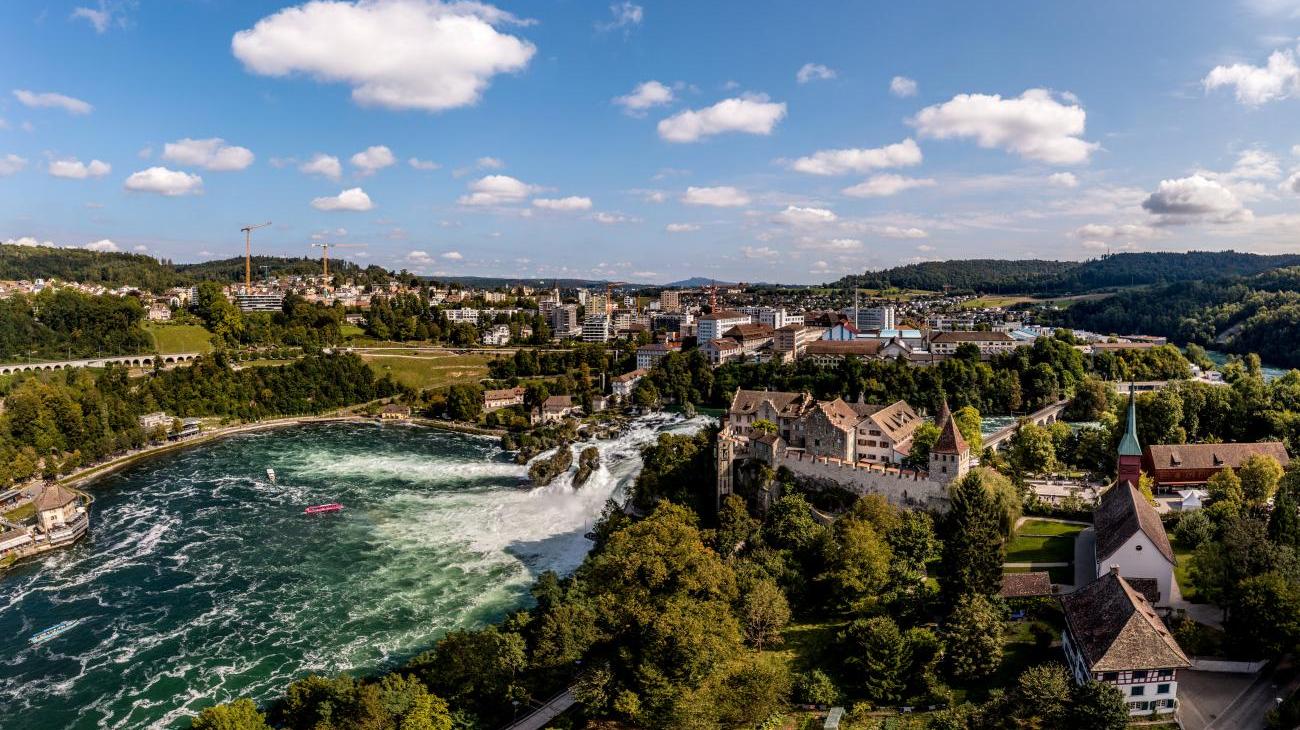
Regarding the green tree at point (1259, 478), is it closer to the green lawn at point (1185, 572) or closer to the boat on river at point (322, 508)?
the green lawn at point (1185, 572)

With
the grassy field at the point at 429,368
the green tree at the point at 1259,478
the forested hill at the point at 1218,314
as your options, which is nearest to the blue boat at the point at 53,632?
the green tree at the point at 1259,478

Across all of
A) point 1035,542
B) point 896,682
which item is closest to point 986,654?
point 896,682

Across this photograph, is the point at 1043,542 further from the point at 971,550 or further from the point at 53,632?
the point at 53,632

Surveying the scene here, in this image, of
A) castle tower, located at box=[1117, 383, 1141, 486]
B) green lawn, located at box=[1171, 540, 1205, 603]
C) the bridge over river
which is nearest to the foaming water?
green lawn, located at box=[1171, 540, 1205, 603]

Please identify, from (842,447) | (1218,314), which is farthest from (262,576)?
(1218,314)

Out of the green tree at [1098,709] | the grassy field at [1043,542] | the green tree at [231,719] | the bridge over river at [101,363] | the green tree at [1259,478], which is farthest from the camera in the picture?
the bridge over river at [101,363]

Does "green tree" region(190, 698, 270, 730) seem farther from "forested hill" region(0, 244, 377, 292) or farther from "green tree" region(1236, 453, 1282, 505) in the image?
"forested hill" region(0, 244, 377, 292)
